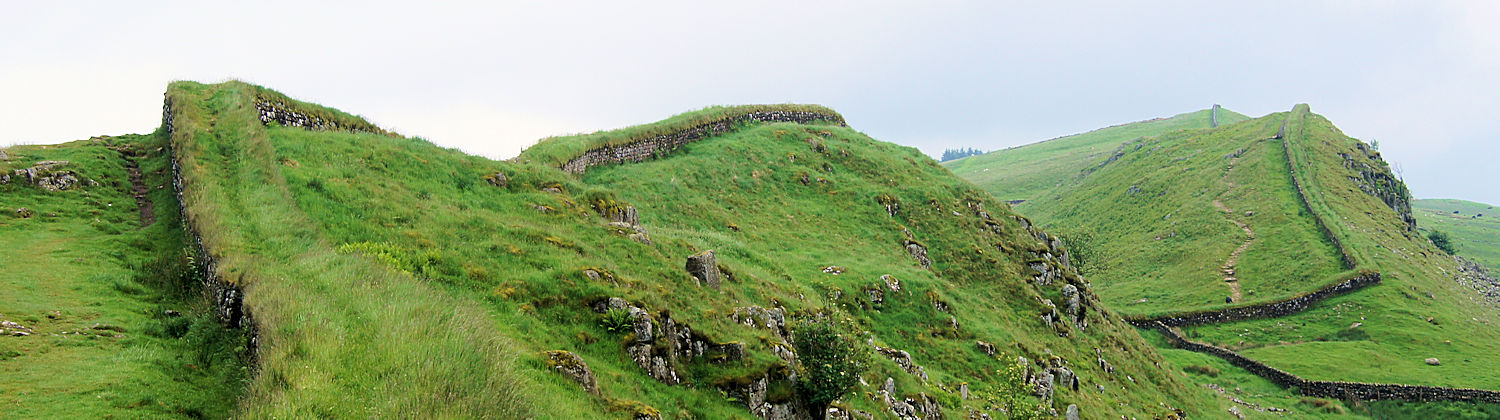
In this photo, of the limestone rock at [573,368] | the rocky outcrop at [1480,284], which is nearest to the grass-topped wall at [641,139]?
the limestone rock at [573,368]

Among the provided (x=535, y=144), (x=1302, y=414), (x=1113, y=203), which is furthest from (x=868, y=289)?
(x=1113, y=203)

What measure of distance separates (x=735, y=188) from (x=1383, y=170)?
5034 inches

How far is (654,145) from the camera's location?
4678 cm

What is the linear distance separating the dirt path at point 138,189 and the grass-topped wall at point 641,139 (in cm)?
1500

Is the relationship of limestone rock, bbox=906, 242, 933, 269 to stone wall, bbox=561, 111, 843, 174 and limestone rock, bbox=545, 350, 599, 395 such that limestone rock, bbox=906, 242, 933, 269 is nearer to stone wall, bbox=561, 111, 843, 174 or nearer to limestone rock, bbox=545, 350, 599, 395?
stone wall, bbox=561, 111, 843, 174

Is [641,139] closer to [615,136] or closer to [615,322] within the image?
[615,136]

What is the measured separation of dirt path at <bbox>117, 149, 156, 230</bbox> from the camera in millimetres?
22581

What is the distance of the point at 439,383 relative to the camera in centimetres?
934

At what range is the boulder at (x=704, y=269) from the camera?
20609 millimetres

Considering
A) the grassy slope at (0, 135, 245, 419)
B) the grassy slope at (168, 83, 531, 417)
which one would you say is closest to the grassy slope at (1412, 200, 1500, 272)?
the grassy slope at (168, 83, 531, 417)

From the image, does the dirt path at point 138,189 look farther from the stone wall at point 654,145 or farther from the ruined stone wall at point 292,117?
A: the stone wall at point 654,145

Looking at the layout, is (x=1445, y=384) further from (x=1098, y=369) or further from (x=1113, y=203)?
(x=1113, y=203)

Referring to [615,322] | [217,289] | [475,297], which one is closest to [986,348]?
[615,322]

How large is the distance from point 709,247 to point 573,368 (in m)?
15.0
